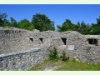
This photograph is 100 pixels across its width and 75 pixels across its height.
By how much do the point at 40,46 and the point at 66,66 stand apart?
8.70 feet

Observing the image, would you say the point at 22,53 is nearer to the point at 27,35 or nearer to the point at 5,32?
the point at 5,32

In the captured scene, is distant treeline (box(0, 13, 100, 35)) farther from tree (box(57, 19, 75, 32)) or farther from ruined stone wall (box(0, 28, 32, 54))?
ruined stone wall (box(0, 28, 32, 54))

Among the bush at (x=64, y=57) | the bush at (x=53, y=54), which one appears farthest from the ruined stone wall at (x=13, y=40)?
the bush at (x=64, y=57)

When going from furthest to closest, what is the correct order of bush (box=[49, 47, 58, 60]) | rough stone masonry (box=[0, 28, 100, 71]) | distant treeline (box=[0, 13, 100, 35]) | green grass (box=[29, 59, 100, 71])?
distant treeline (box=[0, 13, 100, 35]), bush (box=[49, 47, 58, 60]), green grass (box=[29, 59, 100, 71]), rough stone masonry (box=[0, 28, 100, 71])

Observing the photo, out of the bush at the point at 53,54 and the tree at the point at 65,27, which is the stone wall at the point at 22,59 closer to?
the bush at the point at 53,54

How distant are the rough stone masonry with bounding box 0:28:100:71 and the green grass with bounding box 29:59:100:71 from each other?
321 millimetres

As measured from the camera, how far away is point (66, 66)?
11.7 metres

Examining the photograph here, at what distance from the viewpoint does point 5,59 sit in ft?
29.0

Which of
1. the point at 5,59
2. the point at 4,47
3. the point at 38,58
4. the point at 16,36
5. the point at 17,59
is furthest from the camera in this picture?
the point at 16,36

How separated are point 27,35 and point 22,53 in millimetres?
5954

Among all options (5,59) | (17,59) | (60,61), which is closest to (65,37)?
(60,61)

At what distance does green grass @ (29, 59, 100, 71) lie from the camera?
443 inches

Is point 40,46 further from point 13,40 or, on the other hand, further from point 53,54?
point 13,40

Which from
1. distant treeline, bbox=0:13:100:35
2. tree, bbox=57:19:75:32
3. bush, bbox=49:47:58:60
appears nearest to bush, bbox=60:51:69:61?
bush, bbox=49:47:58:60
